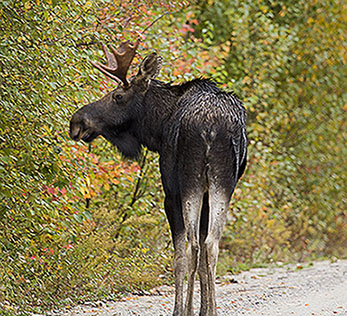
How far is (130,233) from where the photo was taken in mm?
10578

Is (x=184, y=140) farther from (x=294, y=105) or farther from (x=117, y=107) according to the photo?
(x=294, y=105)

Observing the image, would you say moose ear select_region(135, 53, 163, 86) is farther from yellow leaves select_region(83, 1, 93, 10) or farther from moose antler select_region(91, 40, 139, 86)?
yellow leaves select_region(83, 1, 93, 10)

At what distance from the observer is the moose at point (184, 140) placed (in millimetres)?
6559

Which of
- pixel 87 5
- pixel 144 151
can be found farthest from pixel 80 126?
pixel 144 151

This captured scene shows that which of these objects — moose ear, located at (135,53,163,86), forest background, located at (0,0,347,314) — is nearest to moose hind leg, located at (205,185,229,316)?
moose ear, located at (135,53,163,86)

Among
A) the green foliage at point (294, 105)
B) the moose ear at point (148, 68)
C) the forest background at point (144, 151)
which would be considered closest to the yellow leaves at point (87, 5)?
the forest background at point (144, 151)

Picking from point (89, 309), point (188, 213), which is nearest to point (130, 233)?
point (89, 309)

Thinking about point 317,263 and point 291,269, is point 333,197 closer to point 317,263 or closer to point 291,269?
point 317,263

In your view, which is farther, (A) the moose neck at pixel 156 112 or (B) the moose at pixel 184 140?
(A) the moose neck at pixel 156 112

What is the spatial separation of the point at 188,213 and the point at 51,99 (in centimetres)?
175

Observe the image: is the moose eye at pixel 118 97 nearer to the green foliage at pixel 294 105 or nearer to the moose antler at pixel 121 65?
the moose antler at pixel 121 65

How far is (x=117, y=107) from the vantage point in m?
6.99

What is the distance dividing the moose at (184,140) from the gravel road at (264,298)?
123 cm

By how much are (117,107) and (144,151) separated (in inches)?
160
